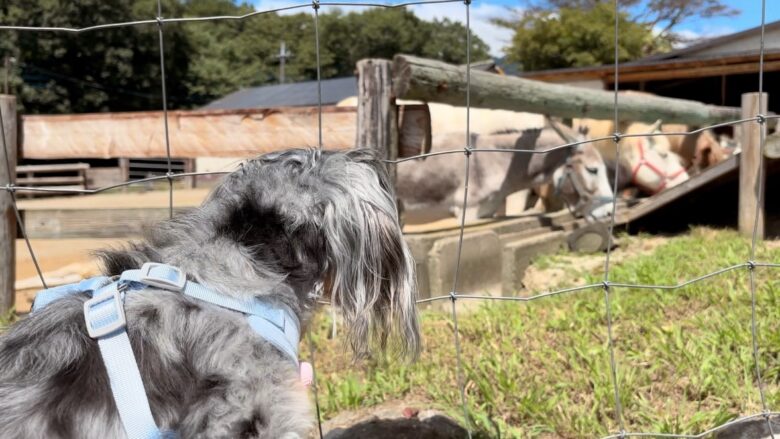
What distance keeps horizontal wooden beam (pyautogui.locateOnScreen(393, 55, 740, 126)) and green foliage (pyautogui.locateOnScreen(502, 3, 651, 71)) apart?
2164 cm

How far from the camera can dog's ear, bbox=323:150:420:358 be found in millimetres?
1795

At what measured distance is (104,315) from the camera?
1.48m

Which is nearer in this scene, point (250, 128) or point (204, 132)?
point (250, 128)

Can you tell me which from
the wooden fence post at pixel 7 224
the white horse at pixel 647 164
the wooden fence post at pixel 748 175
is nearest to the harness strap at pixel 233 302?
the wooden fence post at pixel 7 224

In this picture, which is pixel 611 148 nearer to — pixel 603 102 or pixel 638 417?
pixel 603 102

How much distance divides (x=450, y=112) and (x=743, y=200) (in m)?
4.79

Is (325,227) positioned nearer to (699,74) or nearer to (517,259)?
(517,259)

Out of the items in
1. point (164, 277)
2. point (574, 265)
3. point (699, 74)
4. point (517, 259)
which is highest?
point (699, 74)

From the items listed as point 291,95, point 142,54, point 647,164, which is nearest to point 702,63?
point 647,164

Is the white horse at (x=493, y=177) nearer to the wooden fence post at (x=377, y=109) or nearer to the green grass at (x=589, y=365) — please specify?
the wooden fence post at (x=377, y=109)

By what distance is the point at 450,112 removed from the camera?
10.5 m

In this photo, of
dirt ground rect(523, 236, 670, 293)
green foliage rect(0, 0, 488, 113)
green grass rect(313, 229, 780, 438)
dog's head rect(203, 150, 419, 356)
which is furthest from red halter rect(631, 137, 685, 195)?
green foliage rect(0, 0, 488, 113)

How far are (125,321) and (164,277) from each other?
0.43ft

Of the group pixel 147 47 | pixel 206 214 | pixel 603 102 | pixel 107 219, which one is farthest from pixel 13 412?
pixel 147 47
